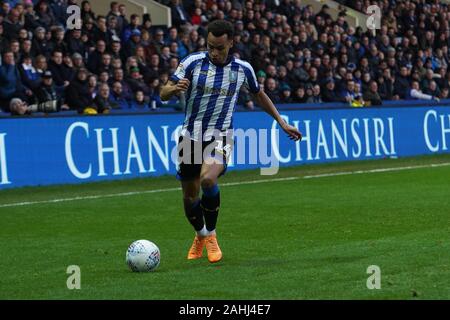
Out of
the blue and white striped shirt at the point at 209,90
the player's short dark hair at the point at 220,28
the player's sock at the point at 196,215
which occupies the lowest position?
the player's sock at the point at 196,215

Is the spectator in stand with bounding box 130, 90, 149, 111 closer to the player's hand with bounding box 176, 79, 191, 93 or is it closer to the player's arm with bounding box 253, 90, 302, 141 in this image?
the player's arm with bounding box 253, 90, 302, 141

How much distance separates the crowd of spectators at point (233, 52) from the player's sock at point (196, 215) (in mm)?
8800

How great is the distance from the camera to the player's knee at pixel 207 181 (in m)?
10.2

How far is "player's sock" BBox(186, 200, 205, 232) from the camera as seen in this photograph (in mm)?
10602

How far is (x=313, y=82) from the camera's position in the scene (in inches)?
1039

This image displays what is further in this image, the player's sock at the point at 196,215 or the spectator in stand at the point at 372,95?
the spectator in stand at the point at 372,95

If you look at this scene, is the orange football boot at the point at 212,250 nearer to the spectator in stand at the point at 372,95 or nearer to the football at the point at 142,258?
the football at the point at 142,258

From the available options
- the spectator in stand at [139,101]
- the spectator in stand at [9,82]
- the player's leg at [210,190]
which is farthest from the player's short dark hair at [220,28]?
the spectator in stand at [139,101]

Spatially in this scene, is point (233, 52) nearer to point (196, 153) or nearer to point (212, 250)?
point (196, 153)

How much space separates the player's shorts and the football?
1130 mm

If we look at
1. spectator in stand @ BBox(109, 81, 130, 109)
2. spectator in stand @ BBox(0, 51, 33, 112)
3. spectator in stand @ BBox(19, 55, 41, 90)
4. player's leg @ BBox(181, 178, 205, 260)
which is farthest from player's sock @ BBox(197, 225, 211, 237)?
spectator in stand @ BBox(109, 81, 130, 109)

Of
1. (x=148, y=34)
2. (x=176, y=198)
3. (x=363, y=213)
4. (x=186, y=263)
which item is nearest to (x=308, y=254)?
(x=186, y=263)

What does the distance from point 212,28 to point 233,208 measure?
561 cm

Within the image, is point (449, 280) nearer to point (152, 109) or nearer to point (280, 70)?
point (152, 109)
